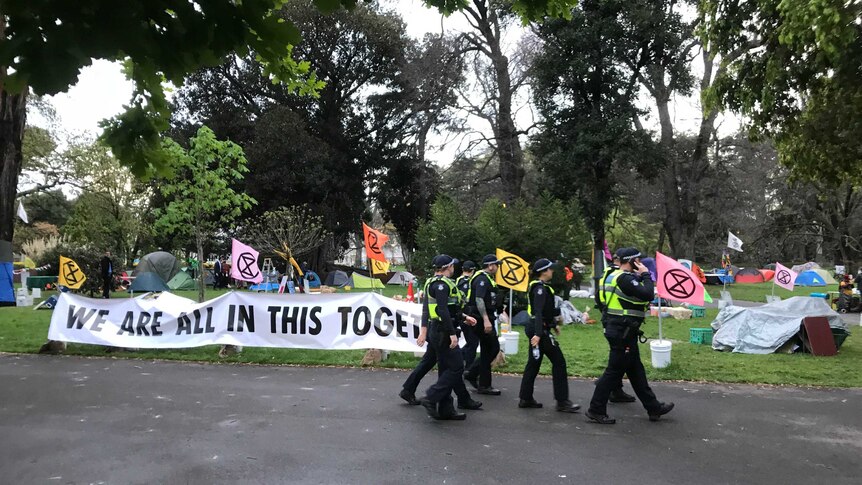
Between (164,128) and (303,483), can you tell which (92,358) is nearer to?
(303,483)

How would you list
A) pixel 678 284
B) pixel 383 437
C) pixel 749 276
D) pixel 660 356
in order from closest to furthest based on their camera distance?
pixel 383 437, pixel 678 284, pixel 660 356, pixel 749 276

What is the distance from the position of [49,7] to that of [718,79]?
11559 mm

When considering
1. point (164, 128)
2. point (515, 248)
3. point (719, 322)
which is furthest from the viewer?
point (515, 248)

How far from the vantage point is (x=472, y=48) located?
2927 cm

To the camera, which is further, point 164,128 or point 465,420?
point 465,420

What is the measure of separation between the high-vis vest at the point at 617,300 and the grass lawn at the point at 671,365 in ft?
10.3

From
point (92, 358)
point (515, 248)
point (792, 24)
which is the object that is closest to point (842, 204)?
point (515, 248)

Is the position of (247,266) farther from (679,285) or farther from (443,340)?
(679,285)

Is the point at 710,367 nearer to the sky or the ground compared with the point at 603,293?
nearer to the ground

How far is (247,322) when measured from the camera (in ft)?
36.6

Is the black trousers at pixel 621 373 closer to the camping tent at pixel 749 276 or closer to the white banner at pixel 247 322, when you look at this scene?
the white banner at pixel 247 322

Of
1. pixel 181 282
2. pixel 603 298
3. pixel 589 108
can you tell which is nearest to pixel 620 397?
pixel 603 298

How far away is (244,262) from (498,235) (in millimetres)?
7468

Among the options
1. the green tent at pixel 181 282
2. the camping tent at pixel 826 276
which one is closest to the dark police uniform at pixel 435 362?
the green tent at pixel 181 282
